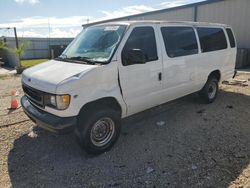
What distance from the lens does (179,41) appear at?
500 centimetres

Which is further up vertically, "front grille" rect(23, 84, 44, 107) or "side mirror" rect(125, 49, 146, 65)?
"side mirror" rect(125, 49, 146, 65)

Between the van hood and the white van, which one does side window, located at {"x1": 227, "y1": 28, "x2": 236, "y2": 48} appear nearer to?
the white van

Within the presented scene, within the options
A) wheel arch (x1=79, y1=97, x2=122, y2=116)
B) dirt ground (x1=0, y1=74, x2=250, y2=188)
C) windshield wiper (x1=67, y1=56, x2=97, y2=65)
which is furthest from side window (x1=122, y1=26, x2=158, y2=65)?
dirt ground (x1=0, y1=74, x2=250, y2=188)

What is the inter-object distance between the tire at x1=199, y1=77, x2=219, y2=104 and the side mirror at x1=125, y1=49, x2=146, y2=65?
2.92 m

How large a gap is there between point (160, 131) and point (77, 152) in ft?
5.83

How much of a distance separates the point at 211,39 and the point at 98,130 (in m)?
4.11

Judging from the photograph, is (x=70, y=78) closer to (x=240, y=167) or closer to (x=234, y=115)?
(x=240, y=167)

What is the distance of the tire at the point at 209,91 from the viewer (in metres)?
6.17

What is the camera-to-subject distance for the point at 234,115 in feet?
18.2

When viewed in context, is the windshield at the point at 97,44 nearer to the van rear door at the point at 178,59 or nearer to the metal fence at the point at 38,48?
the van rear door at the point at 178,59

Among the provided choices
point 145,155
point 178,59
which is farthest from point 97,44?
point 145,155

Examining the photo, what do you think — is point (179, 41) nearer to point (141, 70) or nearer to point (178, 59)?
point (178, 59)

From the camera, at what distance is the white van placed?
3.39 meters

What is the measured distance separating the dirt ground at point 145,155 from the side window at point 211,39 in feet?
5.78
